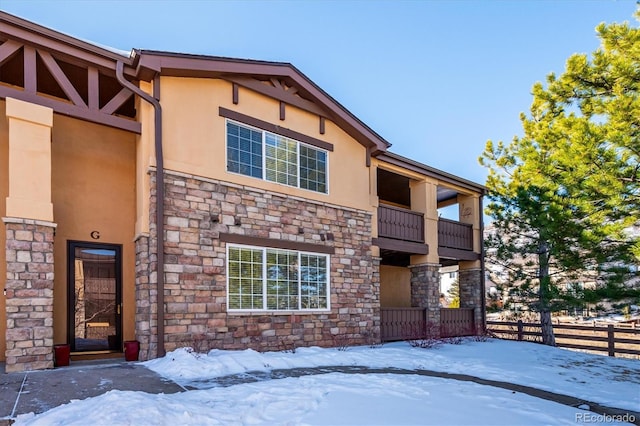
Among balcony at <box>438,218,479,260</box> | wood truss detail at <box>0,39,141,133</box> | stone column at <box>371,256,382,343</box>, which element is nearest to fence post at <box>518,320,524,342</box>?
balcony at <box>438,218,479,260</box>

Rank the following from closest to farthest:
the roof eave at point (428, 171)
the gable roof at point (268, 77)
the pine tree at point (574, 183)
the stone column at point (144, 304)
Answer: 1. the stone column at point (144, 304)
2. the gable roof at point (268, 77)
3. the pine tree at point (574, 183)
4. the roof eave at point (428, 171)

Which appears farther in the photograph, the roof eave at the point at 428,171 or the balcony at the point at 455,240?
the balcony at the point at 455,240

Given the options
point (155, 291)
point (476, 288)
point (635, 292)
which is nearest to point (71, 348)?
point (155, 291)

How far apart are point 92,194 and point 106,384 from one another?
14.7 ft

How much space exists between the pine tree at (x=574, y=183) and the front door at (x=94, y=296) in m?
11.3

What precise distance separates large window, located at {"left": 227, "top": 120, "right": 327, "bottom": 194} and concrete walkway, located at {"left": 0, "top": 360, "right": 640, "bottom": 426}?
4427 millimetres

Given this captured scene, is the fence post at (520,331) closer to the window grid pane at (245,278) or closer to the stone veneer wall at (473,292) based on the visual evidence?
the stone veneer wall at (473,292)

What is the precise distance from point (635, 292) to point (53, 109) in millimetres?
14095

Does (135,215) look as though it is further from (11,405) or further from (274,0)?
(274,0)

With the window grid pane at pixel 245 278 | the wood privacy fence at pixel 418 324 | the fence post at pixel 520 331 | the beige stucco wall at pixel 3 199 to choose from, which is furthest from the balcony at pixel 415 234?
the beige stucco wall at pixel 3 199

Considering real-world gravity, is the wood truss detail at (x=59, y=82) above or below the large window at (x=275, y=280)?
above

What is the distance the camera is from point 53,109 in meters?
7.37

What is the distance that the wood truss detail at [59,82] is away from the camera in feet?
23.6

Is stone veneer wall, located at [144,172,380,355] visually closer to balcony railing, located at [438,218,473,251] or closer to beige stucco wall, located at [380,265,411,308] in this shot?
balcony railing, located at [438,218,473,251]
